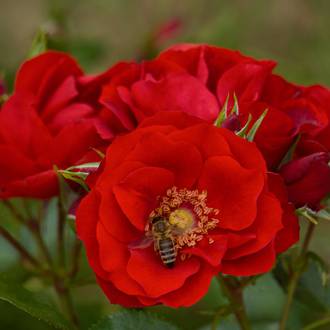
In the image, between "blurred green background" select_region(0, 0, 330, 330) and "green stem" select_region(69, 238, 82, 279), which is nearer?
"green stem" select_region(69, 238, 82, 279)

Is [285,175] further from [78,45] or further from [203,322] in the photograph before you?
[78,45]

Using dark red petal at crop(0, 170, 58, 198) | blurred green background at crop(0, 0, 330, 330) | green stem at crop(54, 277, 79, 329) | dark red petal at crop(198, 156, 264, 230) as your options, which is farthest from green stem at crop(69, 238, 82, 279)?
blurred green background at crop(0, 0, 330, 330)

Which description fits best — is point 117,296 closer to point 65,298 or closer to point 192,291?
point 192,291

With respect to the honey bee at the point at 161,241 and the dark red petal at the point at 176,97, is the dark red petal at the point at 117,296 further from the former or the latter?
the dark red petal at the point at 176,97

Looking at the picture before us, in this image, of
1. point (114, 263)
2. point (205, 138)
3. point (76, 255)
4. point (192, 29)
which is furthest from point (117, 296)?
point (192, 29)

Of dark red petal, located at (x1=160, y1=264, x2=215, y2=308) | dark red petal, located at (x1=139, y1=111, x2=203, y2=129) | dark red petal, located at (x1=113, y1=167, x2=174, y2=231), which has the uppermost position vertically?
dark red petal, located at (x1=139, y1=111, x2=203, y2=129)

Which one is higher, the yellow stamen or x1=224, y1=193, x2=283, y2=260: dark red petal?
x1=224, y1=193, x2=283, y2=260: dark red petal

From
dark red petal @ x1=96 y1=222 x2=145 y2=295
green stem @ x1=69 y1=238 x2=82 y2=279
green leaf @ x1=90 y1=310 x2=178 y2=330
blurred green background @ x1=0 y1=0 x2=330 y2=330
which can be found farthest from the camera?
blurred green background @ x1=0 y1=0 x2=330 y2=330

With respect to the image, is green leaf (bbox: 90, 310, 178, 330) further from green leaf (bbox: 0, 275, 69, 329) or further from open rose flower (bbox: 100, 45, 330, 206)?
open rose flower (bbox: 100, 45, 330, 206)
